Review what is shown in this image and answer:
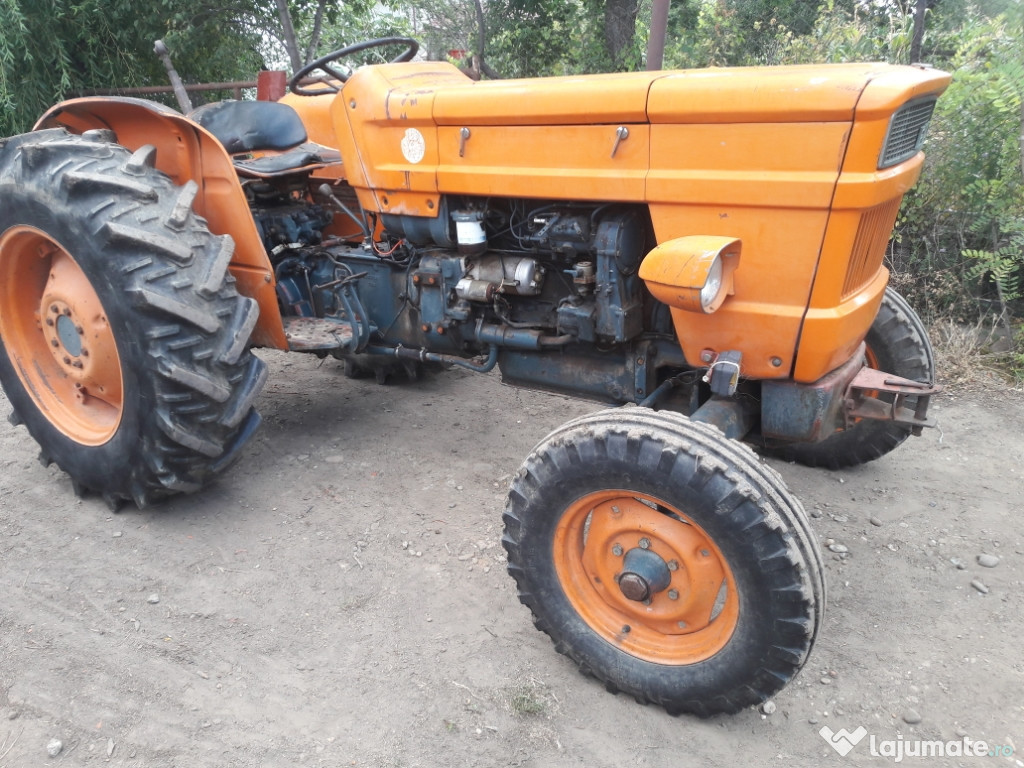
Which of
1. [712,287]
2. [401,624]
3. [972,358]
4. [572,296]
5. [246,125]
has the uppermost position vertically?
[246,125]

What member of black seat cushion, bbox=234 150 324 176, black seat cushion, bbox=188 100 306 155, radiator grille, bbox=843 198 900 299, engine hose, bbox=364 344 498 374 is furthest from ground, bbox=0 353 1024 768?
black seat cushion, bbox=188 100 306 155

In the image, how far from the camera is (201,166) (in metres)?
3.04

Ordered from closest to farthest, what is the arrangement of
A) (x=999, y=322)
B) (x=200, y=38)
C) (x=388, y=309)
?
(x=388, y=309) → (x=999, y=322) → (x=200, y=38)

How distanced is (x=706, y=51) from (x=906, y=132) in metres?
8.91

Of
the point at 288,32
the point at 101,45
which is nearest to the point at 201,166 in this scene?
the point at 288,32

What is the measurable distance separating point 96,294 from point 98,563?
0.99 m

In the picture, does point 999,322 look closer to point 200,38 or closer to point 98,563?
point 98,563

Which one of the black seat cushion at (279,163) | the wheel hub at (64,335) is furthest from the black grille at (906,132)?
the wheel hub at (64,335)

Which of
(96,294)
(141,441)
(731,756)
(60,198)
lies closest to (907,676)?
(731,756)

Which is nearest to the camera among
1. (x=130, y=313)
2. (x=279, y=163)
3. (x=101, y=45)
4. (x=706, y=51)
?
(x=130, y=313)

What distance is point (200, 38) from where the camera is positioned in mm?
7168

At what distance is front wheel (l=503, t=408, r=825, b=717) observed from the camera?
194cm

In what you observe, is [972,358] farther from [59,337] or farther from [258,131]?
[59,337]

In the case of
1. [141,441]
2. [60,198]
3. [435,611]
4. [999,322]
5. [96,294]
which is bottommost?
[999,322]
